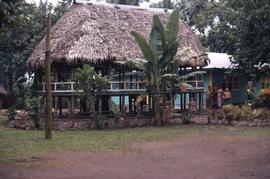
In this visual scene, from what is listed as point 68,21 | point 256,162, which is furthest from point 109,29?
point 256,162

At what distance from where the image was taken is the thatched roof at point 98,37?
21031mm

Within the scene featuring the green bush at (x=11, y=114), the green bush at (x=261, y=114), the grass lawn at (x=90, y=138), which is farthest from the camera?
the green bush at (x=11, y=114)

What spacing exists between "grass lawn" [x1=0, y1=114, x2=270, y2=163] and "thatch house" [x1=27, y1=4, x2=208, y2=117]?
3.79 meters

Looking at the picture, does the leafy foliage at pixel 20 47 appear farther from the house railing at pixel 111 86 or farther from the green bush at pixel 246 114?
the green bush at pixel 246 114

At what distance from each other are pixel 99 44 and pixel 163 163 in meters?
12.2

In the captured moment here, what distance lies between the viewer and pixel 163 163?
33.6 ft

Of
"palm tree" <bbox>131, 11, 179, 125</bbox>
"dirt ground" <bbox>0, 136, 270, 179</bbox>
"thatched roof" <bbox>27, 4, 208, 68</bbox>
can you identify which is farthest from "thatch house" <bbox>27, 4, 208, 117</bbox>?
"dirt ground" <bbox>0, 136, 270, 179</bbox>

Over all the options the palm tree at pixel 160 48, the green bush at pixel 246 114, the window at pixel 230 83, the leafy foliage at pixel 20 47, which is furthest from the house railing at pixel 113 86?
the window at pixel 230 83

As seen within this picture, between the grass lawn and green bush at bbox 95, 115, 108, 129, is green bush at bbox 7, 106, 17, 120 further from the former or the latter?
green bush at bbox 95, 115, 108, 129

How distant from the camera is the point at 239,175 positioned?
8.52 metres

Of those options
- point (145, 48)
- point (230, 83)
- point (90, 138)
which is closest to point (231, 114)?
point (145, 48)

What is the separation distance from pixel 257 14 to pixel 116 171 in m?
13.2

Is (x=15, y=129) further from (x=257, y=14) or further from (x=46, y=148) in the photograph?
(x=257, y=14)

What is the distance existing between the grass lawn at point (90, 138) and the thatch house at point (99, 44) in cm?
379
